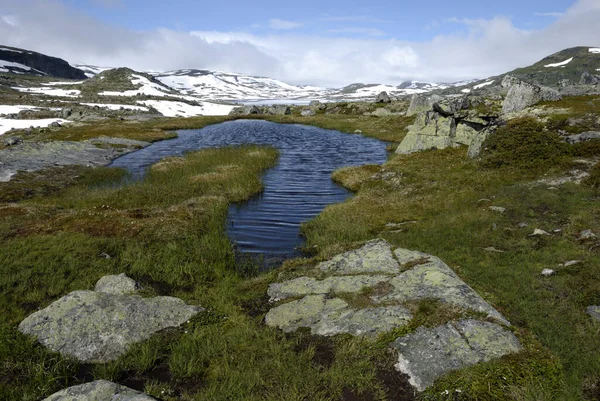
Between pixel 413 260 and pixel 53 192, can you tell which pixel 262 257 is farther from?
pixel 53 192

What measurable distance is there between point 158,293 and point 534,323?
1203 centimetres

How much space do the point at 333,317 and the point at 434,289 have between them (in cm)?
323

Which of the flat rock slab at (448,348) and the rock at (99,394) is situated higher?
the flat rock slab at (448,348)

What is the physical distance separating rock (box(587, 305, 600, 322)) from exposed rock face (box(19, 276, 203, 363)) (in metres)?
11.8

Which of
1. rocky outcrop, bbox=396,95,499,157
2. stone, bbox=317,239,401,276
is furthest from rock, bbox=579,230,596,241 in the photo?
rocky outcrop, bbox=396,95,499,157

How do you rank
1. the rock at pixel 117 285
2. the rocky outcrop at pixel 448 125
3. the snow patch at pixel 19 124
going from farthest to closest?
1. the snow patch at pixel 19 124
2. the rocky outcrop at pixel 448 125
3. the rock at pixel 117 285

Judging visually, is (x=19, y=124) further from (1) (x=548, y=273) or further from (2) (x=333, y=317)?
(1) (x=548, y=273)

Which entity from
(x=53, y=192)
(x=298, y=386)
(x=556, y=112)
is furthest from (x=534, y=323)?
(x=53, y=192)

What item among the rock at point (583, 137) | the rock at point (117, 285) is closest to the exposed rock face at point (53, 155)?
the rock at point (117, 285)

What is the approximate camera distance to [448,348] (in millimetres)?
8281

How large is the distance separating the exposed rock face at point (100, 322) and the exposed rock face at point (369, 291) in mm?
3257

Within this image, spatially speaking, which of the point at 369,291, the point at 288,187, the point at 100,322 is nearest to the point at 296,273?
the point at 369,291

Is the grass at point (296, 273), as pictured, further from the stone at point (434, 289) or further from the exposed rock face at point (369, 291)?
the stone at point (434, 289)

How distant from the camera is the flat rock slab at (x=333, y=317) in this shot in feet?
31.0
